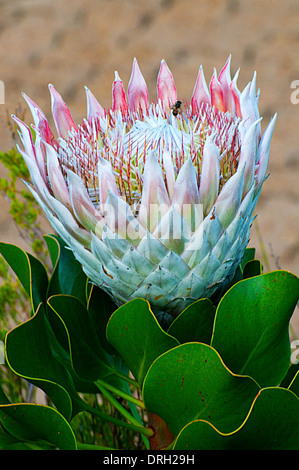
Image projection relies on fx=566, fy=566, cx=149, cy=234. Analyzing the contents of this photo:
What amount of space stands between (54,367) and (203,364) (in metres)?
0.23

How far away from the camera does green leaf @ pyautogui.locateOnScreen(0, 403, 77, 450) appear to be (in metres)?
0.70

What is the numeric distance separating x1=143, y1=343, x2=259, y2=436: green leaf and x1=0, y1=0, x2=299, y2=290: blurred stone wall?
9.57 ft

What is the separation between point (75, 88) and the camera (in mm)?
3873

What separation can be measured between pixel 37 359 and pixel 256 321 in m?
0.29

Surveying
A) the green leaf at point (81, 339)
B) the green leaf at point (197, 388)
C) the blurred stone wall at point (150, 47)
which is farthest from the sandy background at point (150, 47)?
the green leaf at point (197, 388)

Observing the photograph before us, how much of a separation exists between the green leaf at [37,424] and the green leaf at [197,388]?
109 millimetres

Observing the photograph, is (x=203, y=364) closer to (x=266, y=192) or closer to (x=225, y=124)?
(x=225, y=124)

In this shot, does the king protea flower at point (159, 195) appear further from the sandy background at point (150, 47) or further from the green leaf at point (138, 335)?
the sandy background at point (150, 47)

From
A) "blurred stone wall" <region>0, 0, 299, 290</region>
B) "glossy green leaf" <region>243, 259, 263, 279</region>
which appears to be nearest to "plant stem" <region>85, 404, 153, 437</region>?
"glossy green leaf" <region>243, 259, 263, 279</region>

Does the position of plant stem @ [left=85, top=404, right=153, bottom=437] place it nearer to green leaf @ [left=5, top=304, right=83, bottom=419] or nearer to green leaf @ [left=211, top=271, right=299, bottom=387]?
green leaf @ [left=5, top=304, right=83, bottom=419]

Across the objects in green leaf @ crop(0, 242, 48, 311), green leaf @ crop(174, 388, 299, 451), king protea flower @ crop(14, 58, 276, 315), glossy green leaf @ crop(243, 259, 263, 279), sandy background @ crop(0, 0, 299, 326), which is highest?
sandy background @ crop(0, 0, 299, 326)

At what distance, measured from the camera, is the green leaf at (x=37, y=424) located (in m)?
0.70

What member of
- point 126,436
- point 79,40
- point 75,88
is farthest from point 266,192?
point 126,436

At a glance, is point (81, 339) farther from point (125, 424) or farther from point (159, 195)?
point (159, 195)
